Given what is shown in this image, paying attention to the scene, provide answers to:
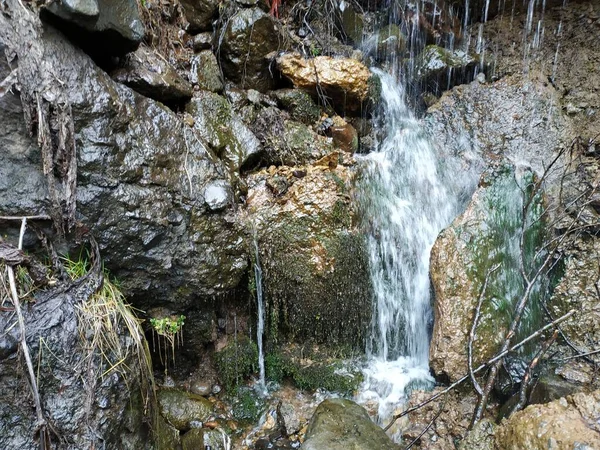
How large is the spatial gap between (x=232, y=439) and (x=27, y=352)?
69.8 inches

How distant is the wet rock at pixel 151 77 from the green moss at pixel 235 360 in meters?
2.32

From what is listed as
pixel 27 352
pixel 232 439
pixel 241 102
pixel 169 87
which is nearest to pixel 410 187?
pixel 241 102

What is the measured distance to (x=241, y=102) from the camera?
445cm

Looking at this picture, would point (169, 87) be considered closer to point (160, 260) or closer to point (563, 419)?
point (160, 260)

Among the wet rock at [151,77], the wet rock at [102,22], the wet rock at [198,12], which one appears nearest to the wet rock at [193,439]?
the wet rock at [151,77]

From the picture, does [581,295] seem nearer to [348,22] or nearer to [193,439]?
[193,439]

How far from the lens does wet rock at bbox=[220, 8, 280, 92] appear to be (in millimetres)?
4547

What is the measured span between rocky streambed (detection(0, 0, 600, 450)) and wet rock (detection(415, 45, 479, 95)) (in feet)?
1.12

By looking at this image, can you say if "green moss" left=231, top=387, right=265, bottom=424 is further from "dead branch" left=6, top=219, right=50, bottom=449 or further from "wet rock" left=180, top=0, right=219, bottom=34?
"wet rock" left=180, top=0, right=219, bottom=34

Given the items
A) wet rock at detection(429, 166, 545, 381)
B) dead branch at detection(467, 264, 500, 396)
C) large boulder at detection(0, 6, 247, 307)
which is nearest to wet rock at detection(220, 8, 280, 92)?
large boulder at detection(0, 6, 247, 307)

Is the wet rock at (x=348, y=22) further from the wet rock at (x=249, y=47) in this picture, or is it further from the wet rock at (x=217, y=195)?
the wet rock at (x=217, y=195)

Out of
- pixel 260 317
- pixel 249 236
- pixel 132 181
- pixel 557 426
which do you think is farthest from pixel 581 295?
pixel 132 181

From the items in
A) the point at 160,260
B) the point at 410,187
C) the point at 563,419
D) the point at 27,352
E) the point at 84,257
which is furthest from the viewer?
the point at 410,187

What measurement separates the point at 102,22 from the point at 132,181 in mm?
1174
